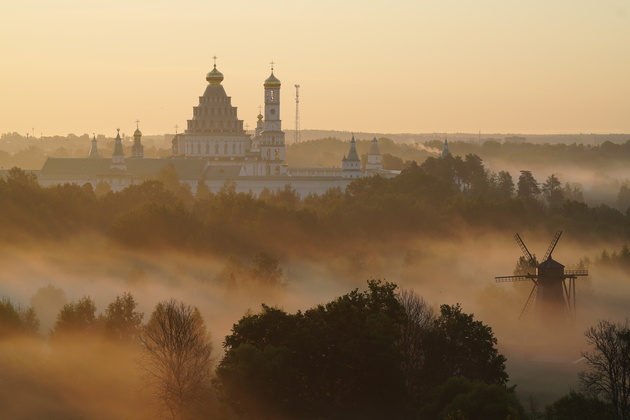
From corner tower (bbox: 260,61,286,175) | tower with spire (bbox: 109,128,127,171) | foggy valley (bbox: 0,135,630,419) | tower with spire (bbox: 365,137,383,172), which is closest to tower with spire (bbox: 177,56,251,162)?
corner tower (bbox: 260,61,286,175)

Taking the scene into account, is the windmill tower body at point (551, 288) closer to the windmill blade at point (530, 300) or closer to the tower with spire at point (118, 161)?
the windmill blade at point (530, 300)

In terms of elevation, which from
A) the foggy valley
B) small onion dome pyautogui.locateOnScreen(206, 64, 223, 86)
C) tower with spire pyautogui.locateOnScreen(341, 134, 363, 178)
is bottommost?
the foggy valley

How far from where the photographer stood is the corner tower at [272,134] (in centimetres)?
17850

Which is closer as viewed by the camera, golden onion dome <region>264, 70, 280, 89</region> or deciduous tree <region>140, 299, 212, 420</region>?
deciduous tree <region>140, 299, 212, 420</region>

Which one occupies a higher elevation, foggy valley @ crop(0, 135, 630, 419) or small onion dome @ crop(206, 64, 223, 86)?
small onion dome @ crop(206, 64, 223, 86)

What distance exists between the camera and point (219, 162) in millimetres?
182000

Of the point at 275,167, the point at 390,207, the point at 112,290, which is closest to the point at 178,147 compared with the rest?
the point at 275,167

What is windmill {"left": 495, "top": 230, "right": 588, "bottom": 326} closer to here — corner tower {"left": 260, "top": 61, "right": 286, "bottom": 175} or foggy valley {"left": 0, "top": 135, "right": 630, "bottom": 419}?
foggy valley {"left": 0, "top": 135, "right": 630, "bottom": 419}

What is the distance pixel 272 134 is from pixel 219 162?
761 cm

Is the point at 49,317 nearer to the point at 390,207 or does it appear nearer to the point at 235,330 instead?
the point at 235,330

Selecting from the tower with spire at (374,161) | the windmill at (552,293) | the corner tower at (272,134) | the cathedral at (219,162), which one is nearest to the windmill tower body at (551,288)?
the windmill at (552,293)

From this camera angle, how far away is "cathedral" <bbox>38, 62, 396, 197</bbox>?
568ft

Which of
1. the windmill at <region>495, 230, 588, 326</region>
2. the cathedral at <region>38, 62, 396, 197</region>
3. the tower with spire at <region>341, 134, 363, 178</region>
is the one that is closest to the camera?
the windmill at <region>495, 230, 588, 326</region>

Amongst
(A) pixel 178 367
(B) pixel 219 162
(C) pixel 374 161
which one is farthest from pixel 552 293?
(C) pixel 374 161
